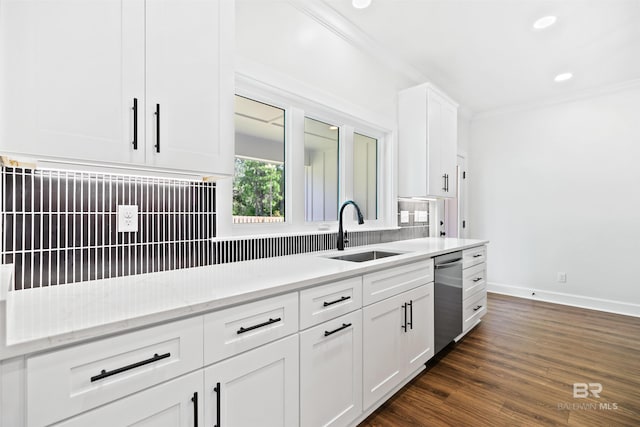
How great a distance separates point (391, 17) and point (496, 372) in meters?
2.82

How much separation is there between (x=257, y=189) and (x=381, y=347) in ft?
4.07

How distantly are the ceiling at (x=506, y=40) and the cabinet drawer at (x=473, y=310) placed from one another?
7.75 feet

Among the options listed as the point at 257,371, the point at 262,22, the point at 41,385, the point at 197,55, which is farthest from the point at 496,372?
the point at 262,22

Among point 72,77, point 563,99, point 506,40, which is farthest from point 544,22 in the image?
point 72,77

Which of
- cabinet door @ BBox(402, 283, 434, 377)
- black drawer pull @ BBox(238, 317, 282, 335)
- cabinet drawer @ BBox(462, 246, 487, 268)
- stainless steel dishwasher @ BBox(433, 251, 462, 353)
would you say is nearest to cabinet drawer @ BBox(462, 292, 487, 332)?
stainless steel dishwasher @ BBox(433, 251, 462, 353)

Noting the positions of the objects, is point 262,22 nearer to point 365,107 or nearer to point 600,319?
point 365,107

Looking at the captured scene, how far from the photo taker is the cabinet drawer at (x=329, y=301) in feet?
4.51

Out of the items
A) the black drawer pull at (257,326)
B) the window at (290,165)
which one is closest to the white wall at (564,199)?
the window at (290,165)

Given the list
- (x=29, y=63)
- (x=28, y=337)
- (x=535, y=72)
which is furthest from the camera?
(x=535, y=72)

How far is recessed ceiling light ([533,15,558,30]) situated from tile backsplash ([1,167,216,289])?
9.32 ft

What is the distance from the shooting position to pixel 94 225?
1.32m

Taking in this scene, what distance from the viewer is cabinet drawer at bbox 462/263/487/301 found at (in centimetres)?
281

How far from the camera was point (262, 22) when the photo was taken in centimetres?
195

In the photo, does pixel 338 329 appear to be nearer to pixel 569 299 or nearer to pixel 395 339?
pixel 395 339
